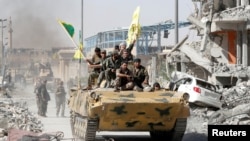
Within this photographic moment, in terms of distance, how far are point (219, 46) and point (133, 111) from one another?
26253mm

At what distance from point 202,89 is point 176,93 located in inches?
367

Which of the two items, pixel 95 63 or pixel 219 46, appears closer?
pixel 95 63

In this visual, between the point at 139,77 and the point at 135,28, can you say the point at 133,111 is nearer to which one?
the point at 139,77

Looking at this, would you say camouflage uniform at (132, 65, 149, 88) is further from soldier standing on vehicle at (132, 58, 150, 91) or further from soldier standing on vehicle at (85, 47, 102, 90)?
soldier standing on vehicle at (85, 47, 102, 90)

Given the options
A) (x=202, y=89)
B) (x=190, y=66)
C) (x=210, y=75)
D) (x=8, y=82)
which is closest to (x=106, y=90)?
(x=202, y=89)

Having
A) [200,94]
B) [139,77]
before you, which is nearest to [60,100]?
[200,94]

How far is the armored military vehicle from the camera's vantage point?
12805 millimetres

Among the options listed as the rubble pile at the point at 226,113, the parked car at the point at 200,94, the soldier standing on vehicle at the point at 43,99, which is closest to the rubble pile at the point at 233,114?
the rubble pile at the point at 226,113

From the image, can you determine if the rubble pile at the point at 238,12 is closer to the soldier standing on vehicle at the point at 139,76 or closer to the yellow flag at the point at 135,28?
the yellow flag at the point at 135,28

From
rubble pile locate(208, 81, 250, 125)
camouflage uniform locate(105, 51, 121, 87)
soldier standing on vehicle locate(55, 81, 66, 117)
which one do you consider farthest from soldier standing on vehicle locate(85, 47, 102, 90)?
soldier standing on vehicle locate(55, 81, 66, 117)

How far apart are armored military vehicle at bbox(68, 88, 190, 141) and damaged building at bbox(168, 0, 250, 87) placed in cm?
1670

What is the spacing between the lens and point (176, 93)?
525 inches

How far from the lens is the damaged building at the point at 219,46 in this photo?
31.9m

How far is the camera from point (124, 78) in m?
13.7
